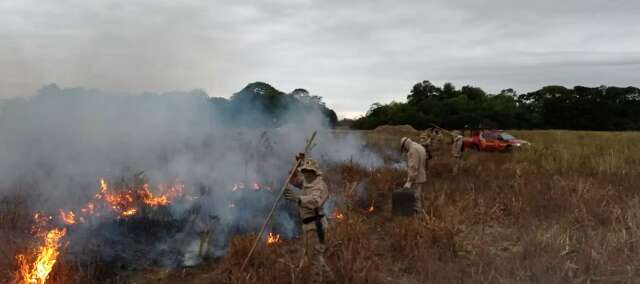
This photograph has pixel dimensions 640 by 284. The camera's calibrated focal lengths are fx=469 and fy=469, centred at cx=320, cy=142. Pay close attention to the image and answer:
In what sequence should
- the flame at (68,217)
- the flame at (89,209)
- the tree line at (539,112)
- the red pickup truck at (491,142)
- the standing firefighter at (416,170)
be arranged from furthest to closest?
the tree line at (539,112) → the red pickup truck at (491,142) → the standing firefighter at (416,170) → the flame at (89,209) → the flame at (68,217)

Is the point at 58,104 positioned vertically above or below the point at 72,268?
above

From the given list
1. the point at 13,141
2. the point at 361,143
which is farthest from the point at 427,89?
the point at 13,141

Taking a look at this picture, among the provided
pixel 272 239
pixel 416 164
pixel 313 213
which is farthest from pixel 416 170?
pixel 313 213

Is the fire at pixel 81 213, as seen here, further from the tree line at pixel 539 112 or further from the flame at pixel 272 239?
the tree line at pixel 539 112

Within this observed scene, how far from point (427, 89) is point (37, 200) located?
59439mm

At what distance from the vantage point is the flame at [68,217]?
23.9 feet

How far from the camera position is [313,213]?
5273 millimetres

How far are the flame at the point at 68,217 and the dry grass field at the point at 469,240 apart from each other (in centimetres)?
50


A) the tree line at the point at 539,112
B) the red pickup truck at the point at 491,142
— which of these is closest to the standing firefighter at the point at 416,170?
the red pickup truck at the point at 491,142

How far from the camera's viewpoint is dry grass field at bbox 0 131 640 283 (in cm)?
540

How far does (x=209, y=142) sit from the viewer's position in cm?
1229

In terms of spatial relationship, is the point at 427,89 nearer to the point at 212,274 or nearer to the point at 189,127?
the point at 189,127

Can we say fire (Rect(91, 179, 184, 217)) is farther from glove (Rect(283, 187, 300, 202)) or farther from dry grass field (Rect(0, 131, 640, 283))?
glove (Rect(283, 187, 300, 202))

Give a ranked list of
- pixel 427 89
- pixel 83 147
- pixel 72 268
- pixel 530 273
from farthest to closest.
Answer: pixel 427 89 < pixel 83 147 < pixel 72 268 < pixel 530 273
